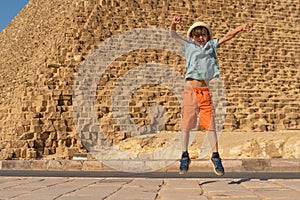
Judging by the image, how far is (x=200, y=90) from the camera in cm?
518

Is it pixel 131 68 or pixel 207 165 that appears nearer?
pixel 207 165

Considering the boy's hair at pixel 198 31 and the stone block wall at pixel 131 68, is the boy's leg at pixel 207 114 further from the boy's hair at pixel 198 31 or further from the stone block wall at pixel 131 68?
the stone block wall at pixel 131 68

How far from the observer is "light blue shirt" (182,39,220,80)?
5207 mm

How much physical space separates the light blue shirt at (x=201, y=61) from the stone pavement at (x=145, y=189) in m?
1.07

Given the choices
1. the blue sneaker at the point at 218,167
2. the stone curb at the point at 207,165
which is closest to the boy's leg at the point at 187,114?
the blue sneaker at the point at 218,167

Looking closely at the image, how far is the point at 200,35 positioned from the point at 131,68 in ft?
51.1

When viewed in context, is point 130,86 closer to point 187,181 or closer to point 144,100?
point 144,100

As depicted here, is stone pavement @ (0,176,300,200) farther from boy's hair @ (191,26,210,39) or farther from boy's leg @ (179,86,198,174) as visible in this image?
boy's hair @ (191,26,210,39)

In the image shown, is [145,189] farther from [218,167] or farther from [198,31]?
[198,31]

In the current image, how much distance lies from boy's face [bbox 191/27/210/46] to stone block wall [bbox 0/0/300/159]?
10.8 metres

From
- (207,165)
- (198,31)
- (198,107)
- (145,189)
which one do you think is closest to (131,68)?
(207,165)

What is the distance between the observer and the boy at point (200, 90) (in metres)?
5.16

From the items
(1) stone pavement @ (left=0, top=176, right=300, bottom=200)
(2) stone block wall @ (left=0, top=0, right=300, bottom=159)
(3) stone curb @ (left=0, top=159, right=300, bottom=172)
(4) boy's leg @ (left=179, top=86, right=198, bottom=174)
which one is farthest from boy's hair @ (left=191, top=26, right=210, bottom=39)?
(2) stone block wall @ (left=0, top=0, right=300, bottom=159)

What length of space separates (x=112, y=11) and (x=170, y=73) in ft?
15.8
